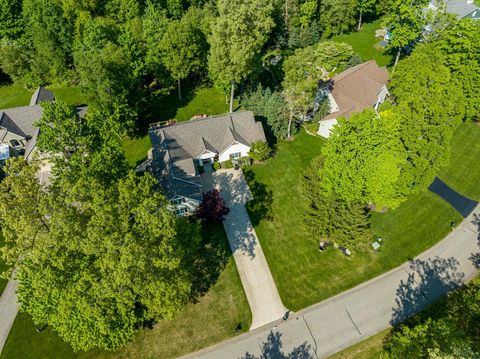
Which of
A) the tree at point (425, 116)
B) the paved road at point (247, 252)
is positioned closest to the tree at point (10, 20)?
the paved road at point (247, 252)

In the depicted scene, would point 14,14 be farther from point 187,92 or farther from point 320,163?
point 320,163

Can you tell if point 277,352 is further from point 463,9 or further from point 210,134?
point 463,9

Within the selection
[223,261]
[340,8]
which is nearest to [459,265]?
[223,261]

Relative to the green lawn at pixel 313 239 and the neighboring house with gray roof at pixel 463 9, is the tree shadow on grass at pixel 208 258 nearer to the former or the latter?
the green lawn at pixel 313 239

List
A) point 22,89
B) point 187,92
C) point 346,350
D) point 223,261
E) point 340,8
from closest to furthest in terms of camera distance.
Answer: point 346,350 < point 223,261 < point 187,92 < point 22,89 < point 340,8

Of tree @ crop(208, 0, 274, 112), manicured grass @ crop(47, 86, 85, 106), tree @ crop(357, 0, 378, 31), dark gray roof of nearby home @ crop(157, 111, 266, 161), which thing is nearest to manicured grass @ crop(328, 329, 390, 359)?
dark gray roof of nearby home @ crop(157, 111, 266, 161)

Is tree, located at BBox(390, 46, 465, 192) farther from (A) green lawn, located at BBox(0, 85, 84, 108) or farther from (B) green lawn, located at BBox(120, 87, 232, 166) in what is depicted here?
(A) green lawn, located at BBox(0, 85, 84, 108)
